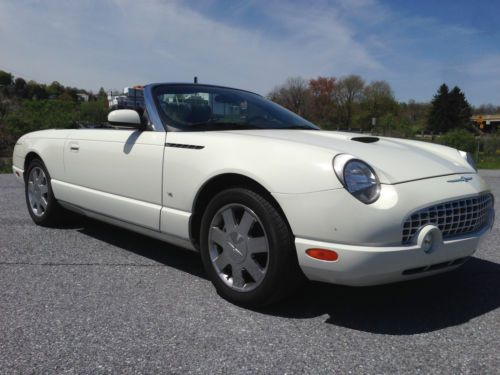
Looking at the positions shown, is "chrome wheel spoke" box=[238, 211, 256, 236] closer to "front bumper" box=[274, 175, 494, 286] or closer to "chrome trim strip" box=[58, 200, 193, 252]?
"front bumper" box=[274, 175, 494, 286]

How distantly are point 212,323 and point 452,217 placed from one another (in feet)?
4.64

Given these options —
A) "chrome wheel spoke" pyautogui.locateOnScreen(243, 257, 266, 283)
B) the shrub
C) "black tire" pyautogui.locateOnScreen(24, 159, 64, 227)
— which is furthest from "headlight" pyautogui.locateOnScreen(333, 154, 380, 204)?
the shrub

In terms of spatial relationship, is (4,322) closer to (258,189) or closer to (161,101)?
(258,189)

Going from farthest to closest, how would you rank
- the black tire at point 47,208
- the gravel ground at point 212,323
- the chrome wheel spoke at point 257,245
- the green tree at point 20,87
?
the green tree at point 20,87, the black tire at point 47,208, the chrome wheel spoke at point 257,245, the gravel ground at point 212,323

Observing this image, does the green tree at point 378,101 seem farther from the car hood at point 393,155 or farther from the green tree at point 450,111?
the car hood at point 393,155

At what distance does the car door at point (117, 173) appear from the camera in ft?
10.8

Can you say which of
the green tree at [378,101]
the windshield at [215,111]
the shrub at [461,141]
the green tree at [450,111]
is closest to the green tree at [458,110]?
the green tree at [450,111]

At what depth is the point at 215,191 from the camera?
117 inches

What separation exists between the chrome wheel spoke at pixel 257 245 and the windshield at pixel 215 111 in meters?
1.02

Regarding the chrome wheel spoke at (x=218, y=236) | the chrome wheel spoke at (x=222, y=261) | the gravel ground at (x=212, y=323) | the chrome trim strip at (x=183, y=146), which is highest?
the chrome trim strip at (x=183, y=146)

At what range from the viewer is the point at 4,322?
253 centimetres

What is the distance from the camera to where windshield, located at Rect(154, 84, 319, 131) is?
342 centimetres

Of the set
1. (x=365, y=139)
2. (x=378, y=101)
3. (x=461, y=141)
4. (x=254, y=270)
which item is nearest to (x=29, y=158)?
(x=254, y=270)

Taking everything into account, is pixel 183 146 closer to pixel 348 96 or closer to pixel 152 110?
pixel 152 110
